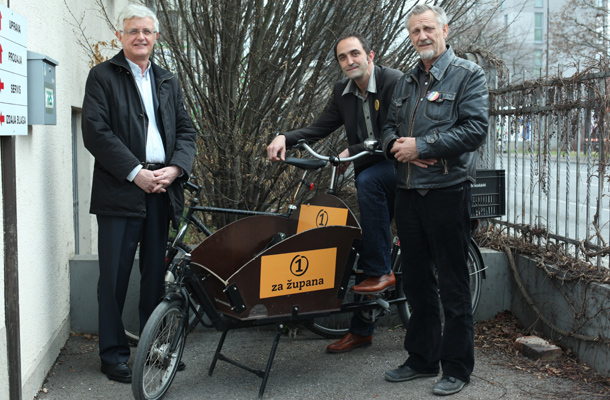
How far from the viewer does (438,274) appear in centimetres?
406

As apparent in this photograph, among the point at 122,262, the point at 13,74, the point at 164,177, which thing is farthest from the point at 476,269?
the point at 13,74

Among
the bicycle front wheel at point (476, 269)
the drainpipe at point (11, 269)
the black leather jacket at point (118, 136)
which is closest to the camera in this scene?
the drainpipe at point (11, 269)

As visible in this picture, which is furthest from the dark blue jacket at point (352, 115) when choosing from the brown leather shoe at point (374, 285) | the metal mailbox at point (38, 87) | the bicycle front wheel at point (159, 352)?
the metal mailbox at point (38, 87)

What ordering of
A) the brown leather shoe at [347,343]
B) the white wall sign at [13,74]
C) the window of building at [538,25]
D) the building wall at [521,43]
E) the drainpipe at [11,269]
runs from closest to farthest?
the white wall sign at [13,74] < the drainpipe at [11,269] < the brown leather shoe at [347,343] < the building wall at [521,43] < the window of building at [538,25]

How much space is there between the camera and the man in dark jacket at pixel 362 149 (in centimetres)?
448

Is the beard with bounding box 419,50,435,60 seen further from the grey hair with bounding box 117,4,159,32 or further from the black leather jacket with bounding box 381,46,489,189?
the grey hair with bounding box 117,4,159,32

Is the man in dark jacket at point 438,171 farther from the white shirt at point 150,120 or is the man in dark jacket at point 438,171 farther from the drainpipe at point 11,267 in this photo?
the drainpipe at point 11,267

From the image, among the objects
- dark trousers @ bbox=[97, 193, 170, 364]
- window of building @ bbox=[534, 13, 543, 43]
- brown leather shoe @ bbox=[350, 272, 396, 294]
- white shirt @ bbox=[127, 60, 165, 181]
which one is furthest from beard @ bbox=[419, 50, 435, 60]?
window of building @ bbox=[534, 13, 543, 43]

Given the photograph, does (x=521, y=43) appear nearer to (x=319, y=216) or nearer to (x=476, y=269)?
(x=476, y=269)

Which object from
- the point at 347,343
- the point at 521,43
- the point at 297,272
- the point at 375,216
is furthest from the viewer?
the point at 521,43

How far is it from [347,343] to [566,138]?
7.07 ft

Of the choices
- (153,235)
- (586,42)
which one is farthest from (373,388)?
(586,42)

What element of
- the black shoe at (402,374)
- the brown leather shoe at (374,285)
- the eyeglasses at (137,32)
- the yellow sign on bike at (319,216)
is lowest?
the black shoe at (402,374)

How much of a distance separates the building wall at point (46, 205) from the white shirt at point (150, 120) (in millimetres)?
628
